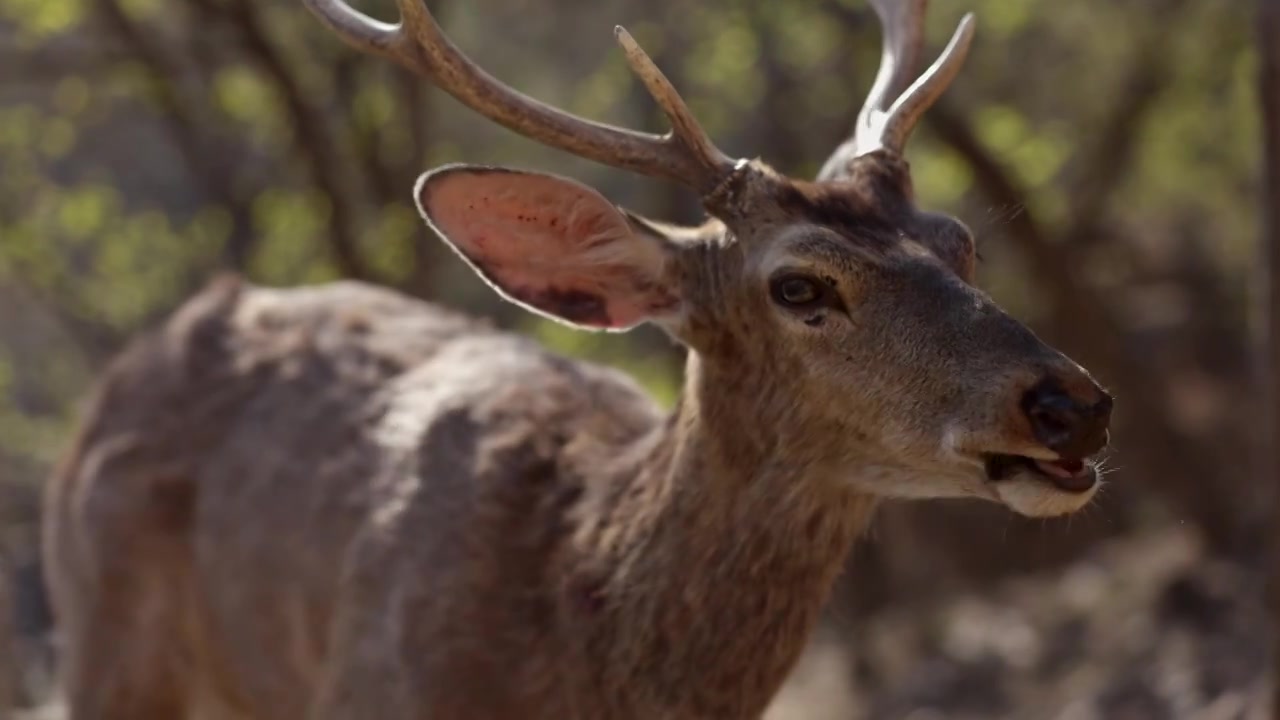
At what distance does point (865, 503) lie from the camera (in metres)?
4.84

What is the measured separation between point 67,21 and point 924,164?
5.76 m

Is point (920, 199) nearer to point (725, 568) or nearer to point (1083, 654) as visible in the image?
point (1083, 654)

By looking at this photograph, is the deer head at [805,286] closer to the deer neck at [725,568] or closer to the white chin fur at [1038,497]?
the white chin fur at [1038,497]

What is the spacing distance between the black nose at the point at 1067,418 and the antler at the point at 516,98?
1163 mm

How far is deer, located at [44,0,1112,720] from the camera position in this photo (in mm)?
4535

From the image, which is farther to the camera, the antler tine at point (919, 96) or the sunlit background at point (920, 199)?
the sunlit background at point (920, 199)

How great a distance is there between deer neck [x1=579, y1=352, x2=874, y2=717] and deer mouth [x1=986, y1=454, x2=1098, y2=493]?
50cm

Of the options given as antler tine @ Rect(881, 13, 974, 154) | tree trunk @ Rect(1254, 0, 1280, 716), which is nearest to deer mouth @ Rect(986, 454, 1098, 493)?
antler tine @ Rect(881, 13, 974, 154)

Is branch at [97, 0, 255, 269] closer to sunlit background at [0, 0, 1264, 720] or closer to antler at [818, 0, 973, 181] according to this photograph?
sunlit background at [0, 0, 1264, 720]

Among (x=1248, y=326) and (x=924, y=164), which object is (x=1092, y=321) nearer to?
(x=924, y=164)

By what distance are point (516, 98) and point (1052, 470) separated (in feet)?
5.23

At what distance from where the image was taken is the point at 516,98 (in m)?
4.81

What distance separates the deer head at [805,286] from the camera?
4281 millimetres

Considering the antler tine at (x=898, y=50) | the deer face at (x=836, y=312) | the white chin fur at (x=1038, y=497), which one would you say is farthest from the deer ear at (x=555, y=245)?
the white chin fur at (x=1038, y=497)
